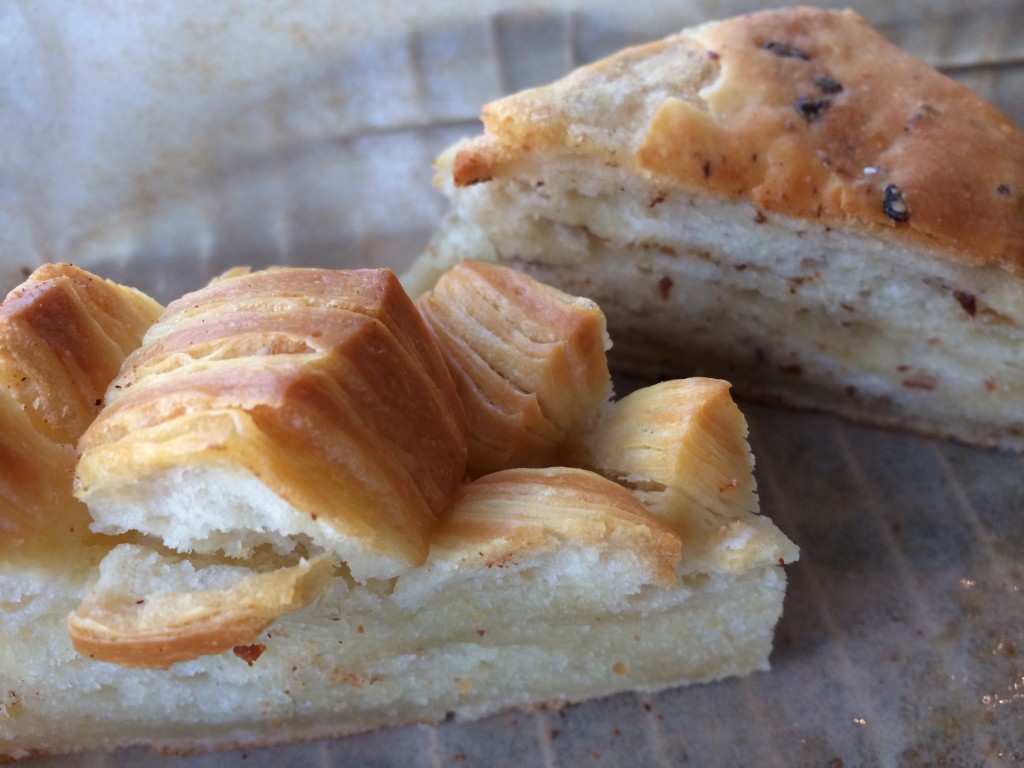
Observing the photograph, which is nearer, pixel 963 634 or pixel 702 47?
pixel 963 634

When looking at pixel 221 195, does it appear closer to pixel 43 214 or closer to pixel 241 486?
pixel 43 214

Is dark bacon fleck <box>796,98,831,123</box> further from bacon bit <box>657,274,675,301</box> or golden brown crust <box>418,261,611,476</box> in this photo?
golden brown crust <box>418,261,611,476</box>

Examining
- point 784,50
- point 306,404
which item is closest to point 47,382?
point 306,404

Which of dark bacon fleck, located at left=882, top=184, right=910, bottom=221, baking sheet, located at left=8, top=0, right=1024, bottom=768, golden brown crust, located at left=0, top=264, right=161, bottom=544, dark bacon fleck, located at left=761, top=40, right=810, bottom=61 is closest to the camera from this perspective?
golden brown crust, located at left=0, top=264, right=161, bottom=544

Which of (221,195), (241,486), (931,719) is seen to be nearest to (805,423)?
(931,719)

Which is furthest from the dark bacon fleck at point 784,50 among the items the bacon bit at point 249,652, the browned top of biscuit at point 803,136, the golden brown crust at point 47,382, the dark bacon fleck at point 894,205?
the bacon bit at point 249,652

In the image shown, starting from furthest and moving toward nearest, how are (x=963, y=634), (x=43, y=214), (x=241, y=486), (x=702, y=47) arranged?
1. (x=43, y=214)
2. (x=702, y=47)
3. (x=963, y=634)
4. (x=241, y=486)

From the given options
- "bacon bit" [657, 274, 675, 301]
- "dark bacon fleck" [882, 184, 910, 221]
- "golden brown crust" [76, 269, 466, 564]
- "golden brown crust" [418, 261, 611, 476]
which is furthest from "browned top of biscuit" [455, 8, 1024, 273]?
"golden brown crust" [76, 269, 466, 564]
